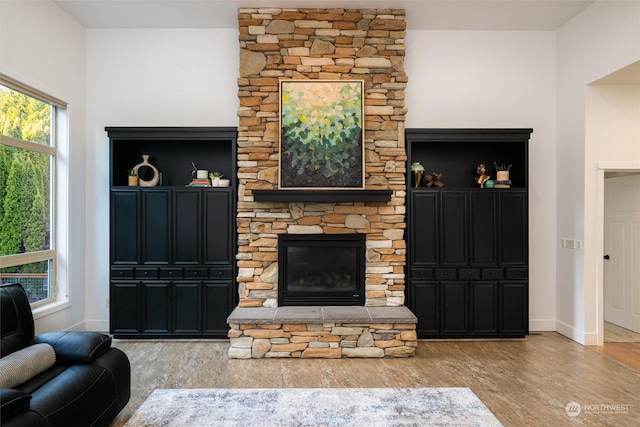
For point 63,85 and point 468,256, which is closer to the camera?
point 63,85

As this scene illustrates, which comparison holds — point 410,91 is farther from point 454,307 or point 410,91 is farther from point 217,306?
point 217,306

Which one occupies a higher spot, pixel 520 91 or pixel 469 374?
pixel 520 91

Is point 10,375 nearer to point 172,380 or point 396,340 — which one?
point 172,380

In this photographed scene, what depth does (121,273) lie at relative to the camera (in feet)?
14.5

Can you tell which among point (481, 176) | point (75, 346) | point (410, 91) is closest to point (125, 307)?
point (75, 346)

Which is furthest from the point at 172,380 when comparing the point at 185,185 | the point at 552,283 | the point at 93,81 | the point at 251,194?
the point at 552,283

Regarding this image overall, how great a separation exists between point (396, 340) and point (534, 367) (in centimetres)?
131

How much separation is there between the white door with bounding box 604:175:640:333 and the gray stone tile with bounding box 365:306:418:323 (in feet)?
10.2

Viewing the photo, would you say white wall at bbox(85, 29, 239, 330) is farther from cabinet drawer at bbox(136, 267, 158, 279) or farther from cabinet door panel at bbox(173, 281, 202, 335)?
cabinet door panel at bbox(173, 281, 202, 335)

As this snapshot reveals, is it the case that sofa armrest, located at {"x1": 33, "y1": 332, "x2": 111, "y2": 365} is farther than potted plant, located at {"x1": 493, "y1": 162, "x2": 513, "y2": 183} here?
No

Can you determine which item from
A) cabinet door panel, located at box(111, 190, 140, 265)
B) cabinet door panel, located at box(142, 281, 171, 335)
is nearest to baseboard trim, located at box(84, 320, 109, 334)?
cabinet door panel, located at box(142, 281, 171, 335)

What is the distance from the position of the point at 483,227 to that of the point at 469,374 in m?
1.73

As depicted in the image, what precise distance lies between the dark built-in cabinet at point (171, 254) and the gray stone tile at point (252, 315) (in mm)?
362

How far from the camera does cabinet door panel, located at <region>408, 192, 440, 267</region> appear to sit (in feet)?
14.7
